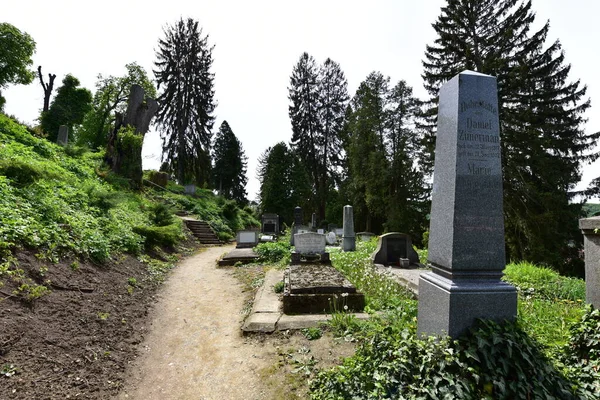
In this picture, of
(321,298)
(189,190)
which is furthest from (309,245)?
(189,190)

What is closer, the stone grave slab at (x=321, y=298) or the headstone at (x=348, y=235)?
the stone grave slab at (x=321, y=298)

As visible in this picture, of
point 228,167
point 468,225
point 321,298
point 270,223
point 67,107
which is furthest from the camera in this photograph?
point 228,167

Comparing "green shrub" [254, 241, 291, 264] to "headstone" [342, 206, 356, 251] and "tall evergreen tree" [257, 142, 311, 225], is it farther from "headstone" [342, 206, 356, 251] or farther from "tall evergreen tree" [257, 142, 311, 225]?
"tall evergreen tree" [257, 142, 311, 225]

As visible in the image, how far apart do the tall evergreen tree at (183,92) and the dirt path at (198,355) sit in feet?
79.6

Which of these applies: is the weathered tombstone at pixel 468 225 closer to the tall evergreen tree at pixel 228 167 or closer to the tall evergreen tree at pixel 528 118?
the tall evergreen tree at pixel 528 118

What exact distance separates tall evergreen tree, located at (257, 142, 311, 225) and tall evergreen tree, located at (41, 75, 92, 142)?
1684 cm

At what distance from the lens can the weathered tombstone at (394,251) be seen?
9383 millimetres

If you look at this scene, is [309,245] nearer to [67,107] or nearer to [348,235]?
[348,235]

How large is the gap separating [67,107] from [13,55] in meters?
4.56

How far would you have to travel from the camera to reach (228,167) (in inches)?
1473

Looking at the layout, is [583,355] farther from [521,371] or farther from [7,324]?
[7,324]

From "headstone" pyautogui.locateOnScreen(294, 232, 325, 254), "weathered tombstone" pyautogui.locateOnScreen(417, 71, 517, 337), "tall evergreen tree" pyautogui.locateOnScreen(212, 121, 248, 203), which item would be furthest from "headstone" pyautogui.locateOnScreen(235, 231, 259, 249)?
"tall evergreen tree" pyautogui.locateOnScreen(212, 121, 248, 203)

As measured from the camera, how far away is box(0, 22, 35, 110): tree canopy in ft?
69.6

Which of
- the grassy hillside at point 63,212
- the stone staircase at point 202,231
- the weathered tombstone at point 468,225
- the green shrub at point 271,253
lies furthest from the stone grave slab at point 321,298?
the stone staircase at point 202,231
